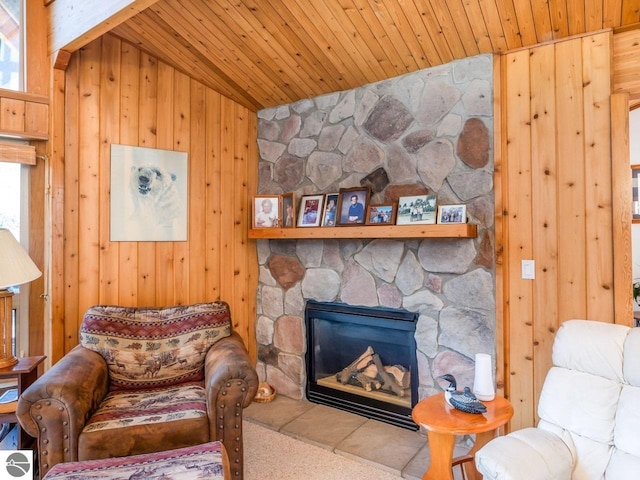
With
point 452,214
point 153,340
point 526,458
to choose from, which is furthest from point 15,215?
point 526,458

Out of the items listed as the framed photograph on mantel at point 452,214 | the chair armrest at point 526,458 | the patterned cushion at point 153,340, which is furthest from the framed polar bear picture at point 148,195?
the chair armrest at point 526,458

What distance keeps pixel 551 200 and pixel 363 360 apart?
172 cm

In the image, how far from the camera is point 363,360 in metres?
3.14

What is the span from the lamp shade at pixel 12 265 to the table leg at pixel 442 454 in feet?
7.13

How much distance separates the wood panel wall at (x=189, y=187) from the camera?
277 centimetres

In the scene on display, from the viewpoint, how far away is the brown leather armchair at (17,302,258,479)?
1.82 meters

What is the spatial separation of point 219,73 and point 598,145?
2.59 meters

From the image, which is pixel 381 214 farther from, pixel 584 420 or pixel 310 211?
pixel 584 420

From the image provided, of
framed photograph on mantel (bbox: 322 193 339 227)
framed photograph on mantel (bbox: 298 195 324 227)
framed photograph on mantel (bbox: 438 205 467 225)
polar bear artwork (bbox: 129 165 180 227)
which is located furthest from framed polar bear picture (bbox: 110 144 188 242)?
framed photograph on mantel (bbox: 438 205 467 225)

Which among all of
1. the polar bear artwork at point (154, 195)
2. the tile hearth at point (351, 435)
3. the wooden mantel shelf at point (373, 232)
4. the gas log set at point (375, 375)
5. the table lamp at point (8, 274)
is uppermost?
the polar bear artwork at point (154, 195)

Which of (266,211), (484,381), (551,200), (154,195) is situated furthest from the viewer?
(266,211)

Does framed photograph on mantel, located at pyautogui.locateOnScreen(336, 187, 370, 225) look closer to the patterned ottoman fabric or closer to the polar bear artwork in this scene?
the polar bear artwork

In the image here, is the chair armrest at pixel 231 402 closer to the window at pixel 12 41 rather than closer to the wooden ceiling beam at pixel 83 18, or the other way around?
the wooden ceiling beam at pixel 83 18

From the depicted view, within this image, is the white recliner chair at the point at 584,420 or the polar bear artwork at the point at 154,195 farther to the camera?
the polar bear artwork at the point at 154,195
